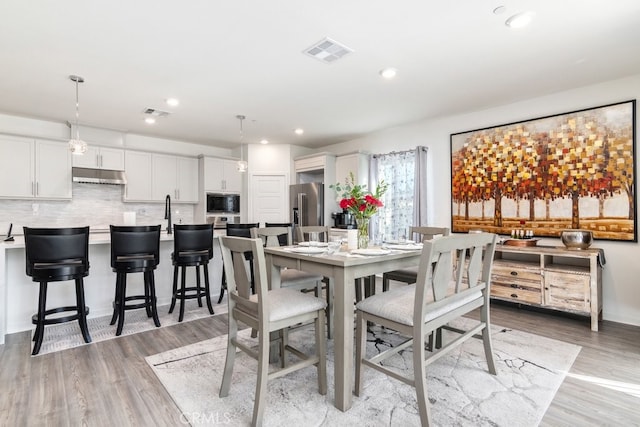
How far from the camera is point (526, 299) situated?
3484 mm

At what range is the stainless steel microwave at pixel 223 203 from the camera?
6.11m

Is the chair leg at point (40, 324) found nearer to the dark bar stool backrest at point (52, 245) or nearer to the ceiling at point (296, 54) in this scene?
the dark bar stool backrest at point (52, 245)

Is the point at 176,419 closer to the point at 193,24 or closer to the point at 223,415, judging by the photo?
the point at 223,415

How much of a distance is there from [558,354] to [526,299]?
1008 mm

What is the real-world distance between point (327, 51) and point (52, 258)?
2846 mm

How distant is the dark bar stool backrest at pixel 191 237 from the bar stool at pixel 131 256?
0.80ft

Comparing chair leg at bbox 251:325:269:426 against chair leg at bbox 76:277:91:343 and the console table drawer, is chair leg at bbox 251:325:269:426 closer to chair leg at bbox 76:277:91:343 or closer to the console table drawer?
chair leg at bbox 76:277:91:343

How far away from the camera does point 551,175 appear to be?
145 inches

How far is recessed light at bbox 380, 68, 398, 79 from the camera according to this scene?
3072mm

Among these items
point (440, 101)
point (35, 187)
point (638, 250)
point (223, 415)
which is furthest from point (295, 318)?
point (35, 187)

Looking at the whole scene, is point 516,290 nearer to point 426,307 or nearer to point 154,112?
point 426,307

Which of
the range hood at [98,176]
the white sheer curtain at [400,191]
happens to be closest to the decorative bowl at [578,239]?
the white sheer curtain at [400,191]

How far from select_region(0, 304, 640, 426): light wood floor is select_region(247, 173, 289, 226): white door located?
11.0 ft

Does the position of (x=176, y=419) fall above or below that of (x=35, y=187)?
below
